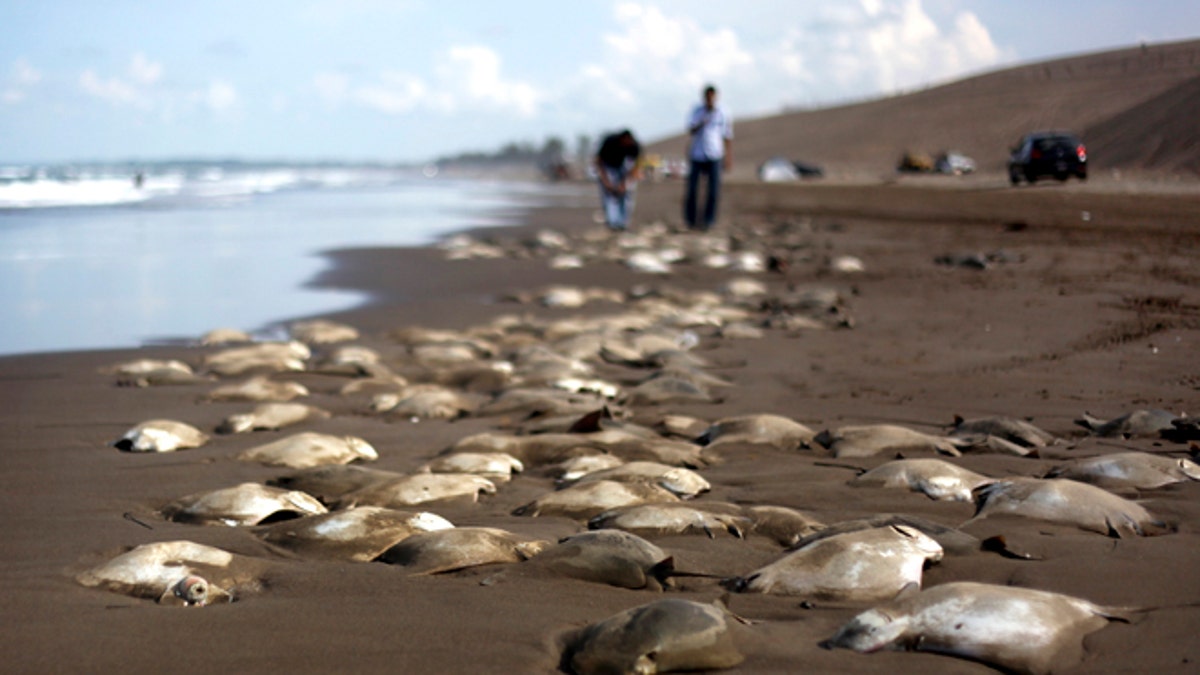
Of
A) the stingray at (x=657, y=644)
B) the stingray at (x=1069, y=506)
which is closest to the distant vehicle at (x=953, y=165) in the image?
the stingray at (x=1069, y=506)

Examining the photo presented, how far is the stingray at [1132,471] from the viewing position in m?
3.37

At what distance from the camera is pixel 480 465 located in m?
3.86

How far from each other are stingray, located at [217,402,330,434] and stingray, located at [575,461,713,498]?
165 cm

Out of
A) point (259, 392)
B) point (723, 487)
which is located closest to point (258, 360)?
point (259, 392)

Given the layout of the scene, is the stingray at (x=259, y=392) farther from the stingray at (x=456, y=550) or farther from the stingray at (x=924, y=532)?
the stingray at (x=924, y=532)

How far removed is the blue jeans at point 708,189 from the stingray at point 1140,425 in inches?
434

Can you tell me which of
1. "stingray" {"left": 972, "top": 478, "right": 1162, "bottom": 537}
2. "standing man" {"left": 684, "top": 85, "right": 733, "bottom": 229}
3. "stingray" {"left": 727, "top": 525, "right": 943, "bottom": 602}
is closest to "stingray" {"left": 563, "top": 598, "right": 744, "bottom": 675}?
"stingray" {"left": 727, "top": 525, "right": 943, "bottom": 602}

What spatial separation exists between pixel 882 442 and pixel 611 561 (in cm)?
166

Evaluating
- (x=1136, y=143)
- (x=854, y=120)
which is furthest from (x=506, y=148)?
(x=1136, y=143)

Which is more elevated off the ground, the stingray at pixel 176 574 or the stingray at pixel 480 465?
the stingray at pixel 176 574

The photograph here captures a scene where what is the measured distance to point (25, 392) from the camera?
564 centimetres

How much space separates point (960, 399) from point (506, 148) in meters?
153

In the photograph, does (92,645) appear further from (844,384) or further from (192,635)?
(844,384)

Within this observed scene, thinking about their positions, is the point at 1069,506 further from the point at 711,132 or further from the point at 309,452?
the point at 711,132
